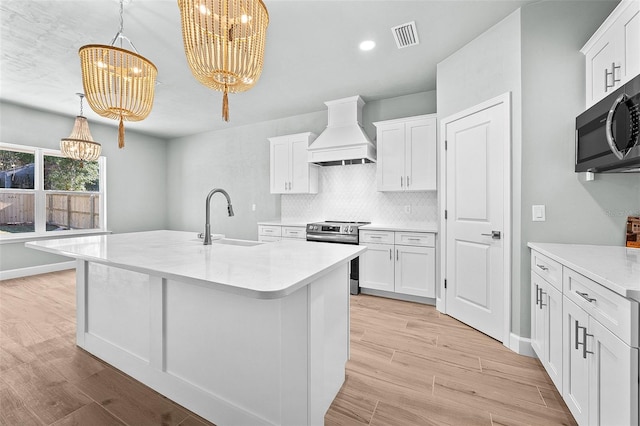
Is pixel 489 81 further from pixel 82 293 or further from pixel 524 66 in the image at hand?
pixel 82 293

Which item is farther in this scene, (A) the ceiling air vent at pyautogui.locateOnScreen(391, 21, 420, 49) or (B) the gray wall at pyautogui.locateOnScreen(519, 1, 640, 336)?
(A) the ceiling air vent at pyautogui.locateOnScreen(391, 21, 420, 49)

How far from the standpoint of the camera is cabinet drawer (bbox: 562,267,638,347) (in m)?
1.03

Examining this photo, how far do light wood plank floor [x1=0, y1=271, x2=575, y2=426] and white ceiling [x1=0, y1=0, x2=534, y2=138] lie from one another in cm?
283

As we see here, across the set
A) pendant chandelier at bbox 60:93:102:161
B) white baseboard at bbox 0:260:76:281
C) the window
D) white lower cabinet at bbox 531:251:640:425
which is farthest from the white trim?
white baseboard at bbox 0:260:76:281

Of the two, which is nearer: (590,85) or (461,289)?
(590,85)

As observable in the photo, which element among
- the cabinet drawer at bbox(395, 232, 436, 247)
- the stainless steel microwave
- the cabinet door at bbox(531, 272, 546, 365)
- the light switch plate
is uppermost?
the stainless steel microwave

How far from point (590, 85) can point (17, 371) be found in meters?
4.63

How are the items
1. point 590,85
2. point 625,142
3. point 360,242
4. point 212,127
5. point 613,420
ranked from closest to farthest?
point 613,420, point 625,142, point 590,85, point 360,242, point 212,127

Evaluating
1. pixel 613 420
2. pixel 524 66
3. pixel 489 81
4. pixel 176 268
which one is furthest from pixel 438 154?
pixel 176 268

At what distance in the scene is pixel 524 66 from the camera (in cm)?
224

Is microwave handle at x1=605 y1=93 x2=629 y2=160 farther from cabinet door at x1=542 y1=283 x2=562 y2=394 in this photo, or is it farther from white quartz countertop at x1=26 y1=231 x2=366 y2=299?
white quartz countertop at x1=26 y1=231 x2=366 y2=299

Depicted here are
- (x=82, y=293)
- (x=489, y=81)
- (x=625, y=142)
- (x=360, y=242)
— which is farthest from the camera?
(x=360, y=242)

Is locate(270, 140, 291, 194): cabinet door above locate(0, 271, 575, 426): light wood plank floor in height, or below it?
above

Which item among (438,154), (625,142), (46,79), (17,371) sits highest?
(46,79)
